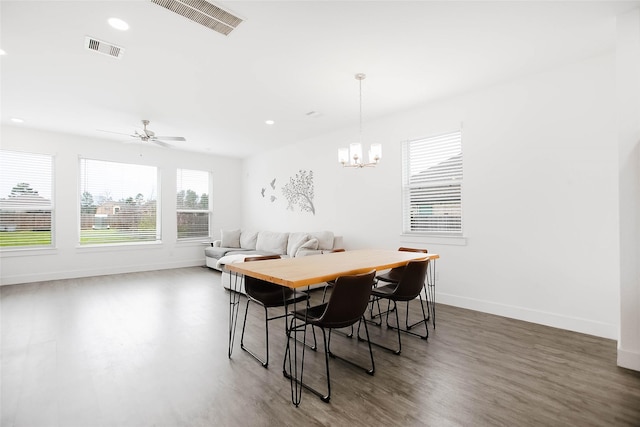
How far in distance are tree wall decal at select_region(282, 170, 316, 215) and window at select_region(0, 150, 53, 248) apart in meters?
4.56

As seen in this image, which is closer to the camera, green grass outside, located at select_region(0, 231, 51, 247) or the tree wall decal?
green grass outside, located at select_region(0, 231, 51, 247)

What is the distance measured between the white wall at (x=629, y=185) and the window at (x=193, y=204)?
303 inches

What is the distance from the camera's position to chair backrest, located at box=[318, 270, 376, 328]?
2086 mm

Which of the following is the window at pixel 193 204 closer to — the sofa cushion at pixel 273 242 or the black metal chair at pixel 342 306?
the sofa cushion at pixel 273 242

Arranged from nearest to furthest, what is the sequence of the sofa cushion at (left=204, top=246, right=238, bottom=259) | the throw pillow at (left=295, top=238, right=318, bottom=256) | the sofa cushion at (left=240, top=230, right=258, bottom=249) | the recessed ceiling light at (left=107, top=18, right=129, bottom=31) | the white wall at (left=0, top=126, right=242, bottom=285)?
1. the recessed ceiling light at (left=107, top=18, right=129, bottom=31)
2. the throw pillow at (left=295, top=238, right=318, bottom=256)
3. the white wall at (left=0, top=126, right=242, bottom=285)
4. the sofa cushion at (left=204, top=246, right=238, bottom=259)
5. the sofa cushion at (left=240, top=230, right=258, bottom=249)

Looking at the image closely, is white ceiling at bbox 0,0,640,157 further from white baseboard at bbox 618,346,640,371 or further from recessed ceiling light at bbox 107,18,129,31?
white baseboard at bbox 618,346,640,371

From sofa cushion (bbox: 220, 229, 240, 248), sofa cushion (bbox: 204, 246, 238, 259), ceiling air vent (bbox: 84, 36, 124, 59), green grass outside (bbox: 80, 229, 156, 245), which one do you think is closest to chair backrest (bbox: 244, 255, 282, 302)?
ceiling air vent (bbox: 84, 36, 124, 59)

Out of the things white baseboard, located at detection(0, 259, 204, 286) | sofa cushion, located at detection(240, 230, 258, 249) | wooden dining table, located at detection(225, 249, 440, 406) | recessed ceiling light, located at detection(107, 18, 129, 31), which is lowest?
white baseboard, located at detection(0, 259, 204, 286)

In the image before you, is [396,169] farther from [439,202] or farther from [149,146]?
[149,146]

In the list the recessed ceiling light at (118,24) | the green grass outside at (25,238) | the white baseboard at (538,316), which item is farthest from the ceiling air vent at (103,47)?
the white baseboard at (538,316)

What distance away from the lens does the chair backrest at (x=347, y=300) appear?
82.1 inches

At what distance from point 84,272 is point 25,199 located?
5.50ft

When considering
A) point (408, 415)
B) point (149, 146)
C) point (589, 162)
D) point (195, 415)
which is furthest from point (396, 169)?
point (149, 146)

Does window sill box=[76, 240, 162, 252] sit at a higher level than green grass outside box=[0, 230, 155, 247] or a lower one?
lower
